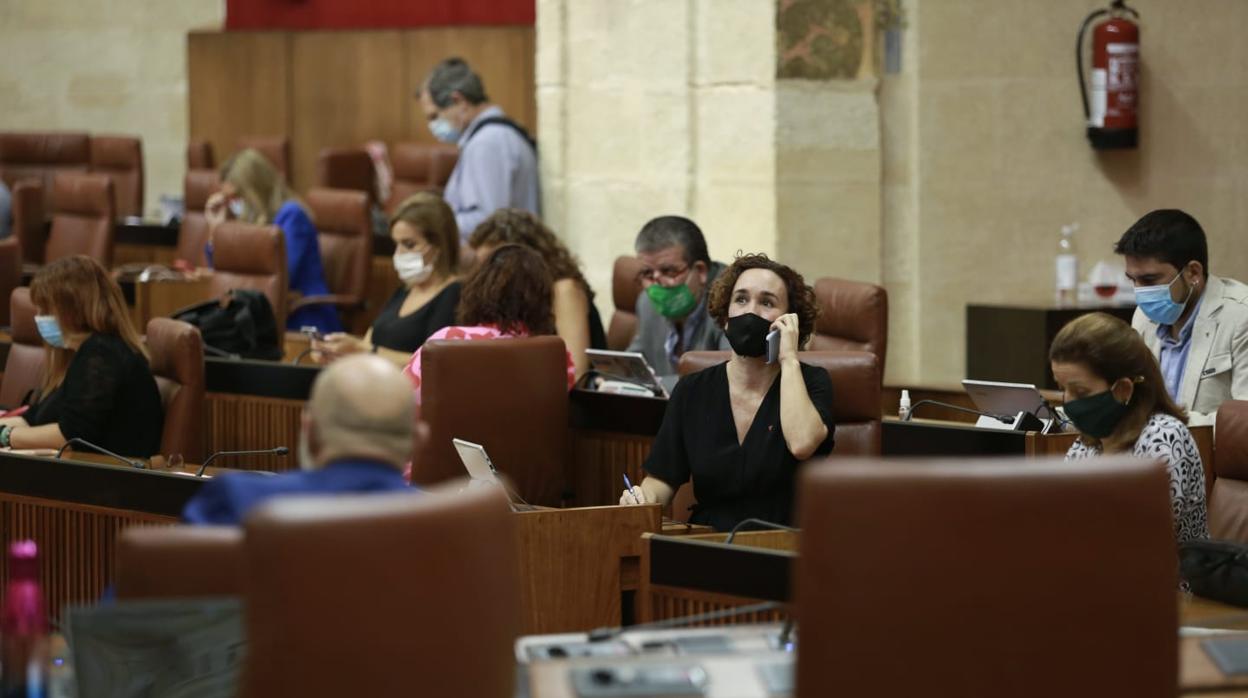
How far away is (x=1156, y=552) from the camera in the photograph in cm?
220

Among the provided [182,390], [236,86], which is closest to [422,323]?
[182,390]

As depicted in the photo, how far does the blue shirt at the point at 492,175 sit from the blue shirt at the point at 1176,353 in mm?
3378

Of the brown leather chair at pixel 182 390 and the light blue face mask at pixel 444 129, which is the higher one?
the light blue face mask at pixel 444 129

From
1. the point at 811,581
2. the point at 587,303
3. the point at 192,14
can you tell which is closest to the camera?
the point at 811,581

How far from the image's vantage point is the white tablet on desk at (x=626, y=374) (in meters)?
4.83

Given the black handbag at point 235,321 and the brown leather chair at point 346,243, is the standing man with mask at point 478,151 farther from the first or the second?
the black handbag at point 235,321

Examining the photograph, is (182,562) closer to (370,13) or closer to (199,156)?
(199,156)

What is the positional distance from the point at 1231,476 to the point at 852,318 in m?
1.92

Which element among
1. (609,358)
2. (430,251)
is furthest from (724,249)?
(609,358)

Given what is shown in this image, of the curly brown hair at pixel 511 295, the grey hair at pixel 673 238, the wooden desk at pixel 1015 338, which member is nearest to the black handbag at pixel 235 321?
the curly brown hair at pixel 511 295

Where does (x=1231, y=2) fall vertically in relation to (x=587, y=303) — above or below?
above

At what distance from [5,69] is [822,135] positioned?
26.1ft

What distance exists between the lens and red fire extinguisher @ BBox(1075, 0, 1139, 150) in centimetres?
636

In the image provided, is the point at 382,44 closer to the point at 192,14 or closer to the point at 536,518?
the point at 192,14
